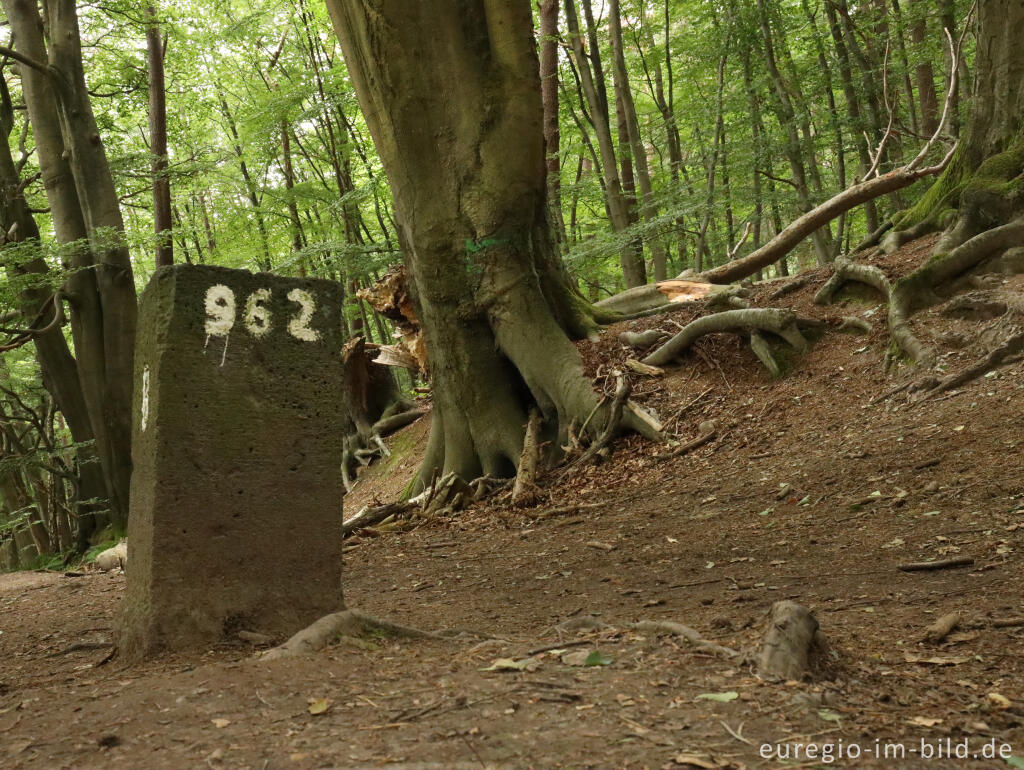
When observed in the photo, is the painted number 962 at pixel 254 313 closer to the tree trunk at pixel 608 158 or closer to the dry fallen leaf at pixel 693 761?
the dry fallen leaf at pixel 693 761

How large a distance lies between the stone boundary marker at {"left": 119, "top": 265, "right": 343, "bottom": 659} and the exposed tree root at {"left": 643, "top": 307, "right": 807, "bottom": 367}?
4.89 metres

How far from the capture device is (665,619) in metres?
3.69

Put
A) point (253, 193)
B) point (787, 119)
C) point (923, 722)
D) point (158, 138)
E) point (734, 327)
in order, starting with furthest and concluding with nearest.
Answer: point (253, 193) → point (787, 119) → point (158, 138) → point (734, 327) → point (923, 722)

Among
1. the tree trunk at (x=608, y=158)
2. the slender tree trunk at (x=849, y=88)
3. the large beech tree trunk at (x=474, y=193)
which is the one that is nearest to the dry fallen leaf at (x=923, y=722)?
the large beech tree trunk at (x=474, y=193)

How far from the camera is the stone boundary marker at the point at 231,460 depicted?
11.7ft

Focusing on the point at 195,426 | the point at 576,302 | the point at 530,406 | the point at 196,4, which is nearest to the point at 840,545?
the point at 195,426

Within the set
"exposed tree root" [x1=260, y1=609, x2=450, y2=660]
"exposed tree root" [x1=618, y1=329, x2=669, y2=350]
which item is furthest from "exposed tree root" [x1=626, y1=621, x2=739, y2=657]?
"exposed tree root" [x1=618, y1=329, x2=669, y2=350]

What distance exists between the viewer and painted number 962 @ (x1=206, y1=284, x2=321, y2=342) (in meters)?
3.74

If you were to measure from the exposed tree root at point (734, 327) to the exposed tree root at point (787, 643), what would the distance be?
516 centimetres

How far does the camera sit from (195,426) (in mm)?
3633

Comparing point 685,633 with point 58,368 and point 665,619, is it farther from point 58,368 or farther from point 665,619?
point 58,368

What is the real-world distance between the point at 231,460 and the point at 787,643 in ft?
8.30

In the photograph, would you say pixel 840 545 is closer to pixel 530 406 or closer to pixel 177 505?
pixel 177 505

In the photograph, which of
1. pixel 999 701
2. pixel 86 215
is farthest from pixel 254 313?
pixel 86 215
